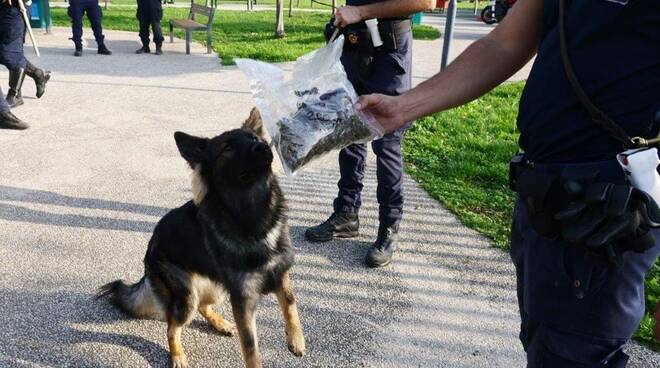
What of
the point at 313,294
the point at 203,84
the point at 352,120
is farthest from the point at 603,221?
the point at 203,84

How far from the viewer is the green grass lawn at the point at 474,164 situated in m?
4.40

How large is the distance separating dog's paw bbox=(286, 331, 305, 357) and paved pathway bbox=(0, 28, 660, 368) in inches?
2.5

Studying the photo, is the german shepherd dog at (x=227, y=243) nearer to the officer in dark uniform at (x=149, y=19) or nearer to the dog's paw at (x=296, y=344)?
the dog's paw at (x=296, y=344)

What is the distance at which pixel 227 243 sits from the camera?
8.86ft

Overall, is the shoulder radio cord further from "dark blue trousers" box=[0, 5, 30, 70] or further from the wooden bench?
the wooden bench

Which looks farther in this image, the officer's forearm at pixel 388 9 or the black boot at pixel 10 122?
the black boot at pixel 10 122

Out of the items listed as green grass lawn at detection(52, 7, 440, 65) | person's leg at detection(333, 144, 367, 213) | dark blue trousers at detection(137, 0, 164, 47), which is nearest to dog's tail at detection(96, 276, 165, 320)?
person's leg at detection(333, 144, 367, 213)

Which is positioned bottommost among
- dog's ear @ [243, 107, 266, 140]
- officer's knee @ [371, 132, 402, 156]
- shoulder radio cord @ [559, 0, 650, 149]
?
officer's knee @ [371, 132, 402, 156]

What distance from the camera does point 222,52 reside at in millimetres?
11695

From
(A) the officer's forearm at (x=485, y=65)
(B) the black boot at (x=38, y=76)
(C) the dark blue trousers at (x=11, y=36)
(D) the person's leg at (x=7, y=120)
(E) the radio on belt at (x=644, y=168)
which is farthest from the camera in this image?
(B) the black boot at (x=38, y=76)

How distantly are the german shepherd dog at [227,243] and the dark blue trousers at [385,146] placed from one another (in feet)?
3.57

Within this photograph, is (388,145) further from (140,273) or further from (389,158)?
(140,273)

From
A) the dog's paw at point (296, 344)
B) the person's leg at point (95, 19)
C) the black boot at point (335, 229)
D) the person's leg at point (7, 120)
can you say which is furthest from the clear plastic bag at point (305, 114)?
the person's leg at point (95, 19)

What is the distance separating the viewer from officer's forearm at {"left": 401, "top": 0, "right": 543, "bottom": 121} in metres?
1.72
